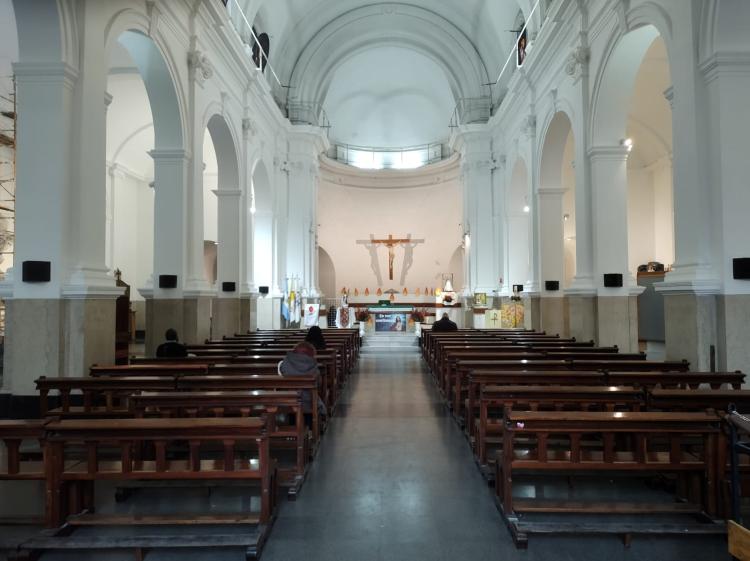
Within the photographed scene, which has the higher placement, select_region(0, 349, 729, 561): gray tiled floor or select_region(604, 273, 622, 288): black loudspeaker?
select_region(604, 273, 622, 288): black loudspeaker

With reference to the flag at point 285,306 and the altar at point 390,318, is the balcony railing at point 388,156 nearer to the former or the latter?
the altar at point 390,318

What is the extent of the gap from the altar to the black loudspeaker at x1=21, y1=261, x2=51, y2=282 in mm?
13165

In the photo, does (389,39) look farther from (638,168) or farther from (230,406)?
(230,406)

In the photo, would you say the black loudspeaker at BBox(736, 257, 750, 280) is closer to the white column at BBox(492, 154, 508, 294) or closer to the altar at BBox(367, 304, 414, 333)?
the white column at BBox(492, 154, 508, 294)

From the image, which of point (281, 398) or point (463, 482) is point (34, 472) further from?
point (463, 482)

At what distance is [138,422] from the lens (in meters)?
3.30

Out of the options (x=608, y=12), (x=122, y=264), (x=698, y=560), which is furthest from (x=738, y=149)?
(x=122, y=264)

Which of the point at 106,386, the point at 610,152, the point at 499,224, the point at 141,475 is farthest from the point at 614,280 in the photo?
the point at 499,224

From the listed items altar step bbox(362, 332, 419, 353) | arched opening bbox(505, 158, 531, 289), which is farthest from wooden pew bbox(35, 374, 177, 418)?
arched opening bbox(505, 158, 531, 289)

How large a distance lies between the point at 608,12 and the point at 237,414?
798 centimetres

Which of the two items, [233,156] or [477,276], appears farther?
[477,276]

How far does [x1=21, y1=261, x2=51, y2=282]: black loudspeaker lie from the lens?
19.4ft

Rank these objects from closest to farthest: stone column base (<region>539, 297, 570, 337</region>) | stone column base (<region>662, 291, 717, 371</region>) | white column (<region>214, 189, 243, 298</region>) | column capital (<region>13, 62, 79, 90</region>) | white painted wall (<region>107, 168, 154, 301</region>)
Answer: stone column base (<region>662, 291, 717, 371</region>) → column capital (<region>13, 62, 79, 90</region>) → stone column base (<region>539, 297, 570, 337</region>) → white column (<region>214, 189, 243, 298</region>) → white painted wall (<region>107, 168, 154, 301</region>)

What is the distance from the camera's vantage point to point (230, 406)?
4.15 meters
